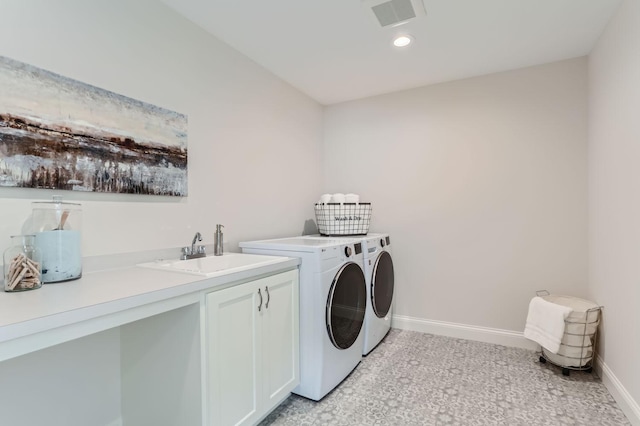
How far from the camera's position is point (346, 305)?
2203mm

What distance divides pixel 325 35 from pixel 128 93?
131cm

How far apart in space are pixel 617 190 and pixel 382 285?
170 centimetres

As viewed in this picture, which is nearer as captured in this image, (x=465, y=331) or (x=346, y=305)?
(x=346, y=305)

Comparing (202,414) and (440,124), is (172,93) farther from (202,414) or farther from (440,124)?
(440,124)

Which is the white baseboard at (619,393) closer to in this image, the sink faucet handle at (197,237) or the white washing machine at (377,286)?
the white washing machine at (377,286)

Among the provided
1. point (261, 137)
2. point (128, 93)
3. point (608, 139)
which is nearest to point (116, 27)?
point (128, 93)

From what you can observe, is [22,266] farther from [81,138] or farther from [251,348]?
[251,348]

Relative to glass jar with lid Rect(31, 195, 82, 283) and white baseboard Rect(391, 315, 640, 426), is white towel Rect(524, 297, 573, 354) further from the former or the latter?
glass jar with lid Rect(31, 195, 82, 283)

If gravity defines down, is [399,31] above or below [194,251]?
above

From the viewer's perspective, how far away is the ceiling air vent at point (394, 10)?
6.01 feet

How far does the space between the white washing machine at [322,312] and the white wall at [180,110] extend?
1.53 ft

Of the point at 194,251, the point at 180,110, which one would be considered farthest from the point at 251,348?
the point at 180,110

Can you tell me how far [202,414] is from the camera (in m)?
1.31

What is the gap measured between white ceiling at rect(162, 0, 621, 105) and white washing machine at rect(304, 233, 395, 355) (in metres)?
1.45
